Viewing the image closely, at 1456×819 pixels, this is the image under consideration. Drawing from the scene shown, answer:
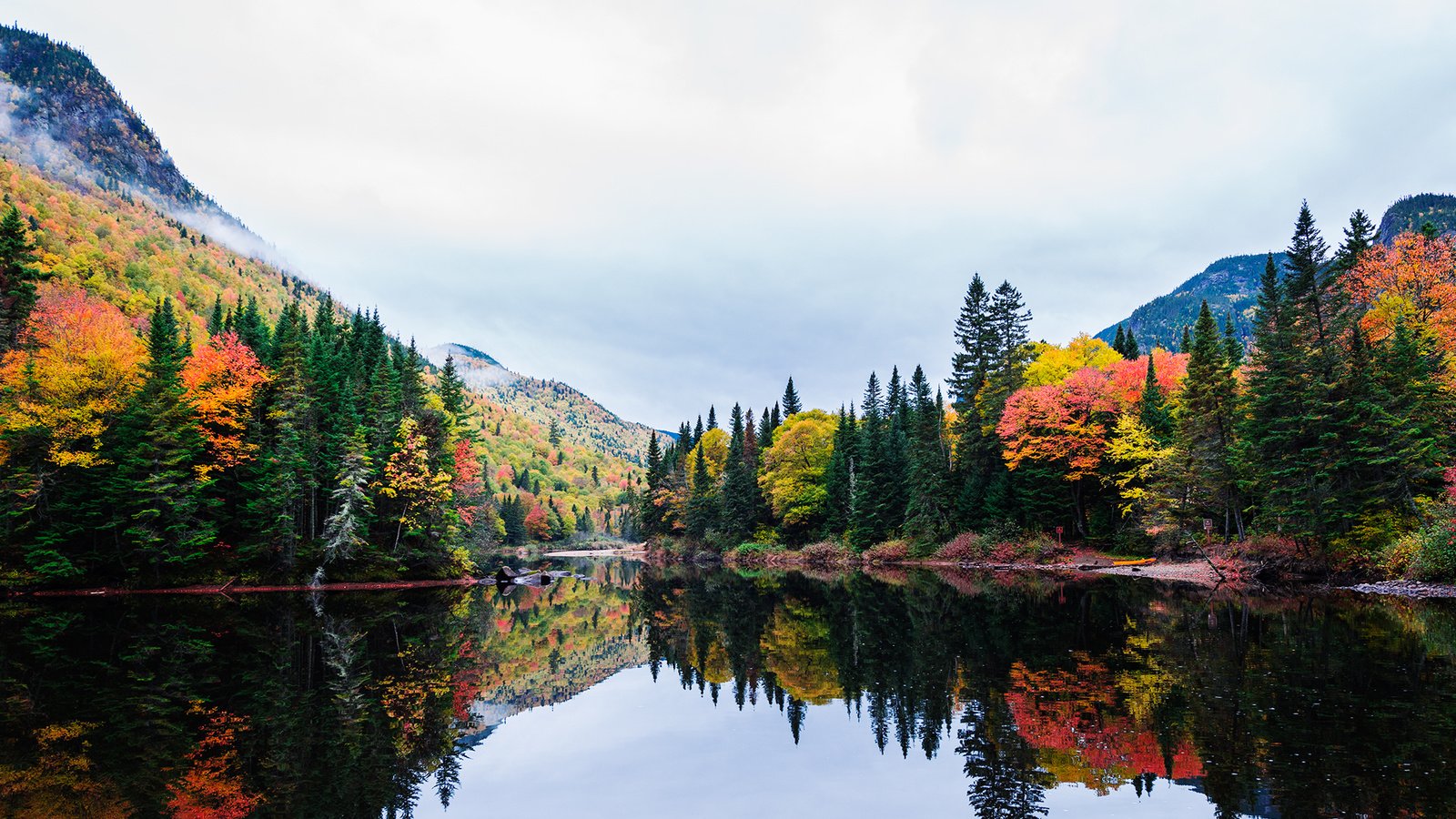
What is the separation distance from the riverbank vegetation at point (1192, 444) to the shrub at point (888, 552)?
970 millimetres

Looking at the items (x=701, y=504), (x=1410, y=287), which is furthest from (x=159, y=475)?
(x=1410, y=287)

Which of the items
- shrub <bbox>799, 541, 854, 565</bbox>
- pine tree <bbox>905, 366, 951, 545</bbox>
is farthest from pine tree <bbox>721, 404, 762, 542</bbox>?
pine tree <bbox>905, 366, 951, 545</bbox>

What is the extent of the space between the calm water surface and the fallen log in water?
14991mm

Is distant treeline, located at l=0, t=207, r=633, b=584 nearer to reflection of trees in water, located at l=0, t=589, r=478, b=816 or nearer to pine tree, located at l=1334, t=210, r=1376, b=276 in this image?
reflection of trees in water, located at l=0, t=589, r=478, b=816

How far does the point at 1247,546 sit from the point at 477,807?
3838cm

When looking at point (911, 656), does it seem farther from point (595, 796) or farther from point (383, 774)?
point (383, 774)

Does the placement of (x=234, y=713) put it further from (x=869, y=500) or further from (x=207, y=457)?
(x=869, y=500)

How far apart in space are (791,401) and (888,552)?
165 feet

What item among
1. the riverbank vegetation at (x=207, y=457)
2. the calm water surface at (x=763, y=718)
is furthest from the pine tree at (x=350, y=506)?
the calm water surface at (x=763, y=718)

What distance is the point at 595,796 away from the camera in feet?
30.0

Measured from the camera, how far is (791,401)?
107m

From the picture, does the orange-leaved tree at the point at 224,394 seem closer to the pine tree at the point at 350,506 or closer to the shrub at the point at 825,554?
the pine tree at the point at 350,506

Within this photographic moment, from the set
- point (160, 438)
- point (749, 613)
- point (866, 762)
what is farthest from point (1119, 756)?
point (160, 438)

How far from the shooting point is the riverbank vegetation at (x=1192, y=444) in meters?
29.1
